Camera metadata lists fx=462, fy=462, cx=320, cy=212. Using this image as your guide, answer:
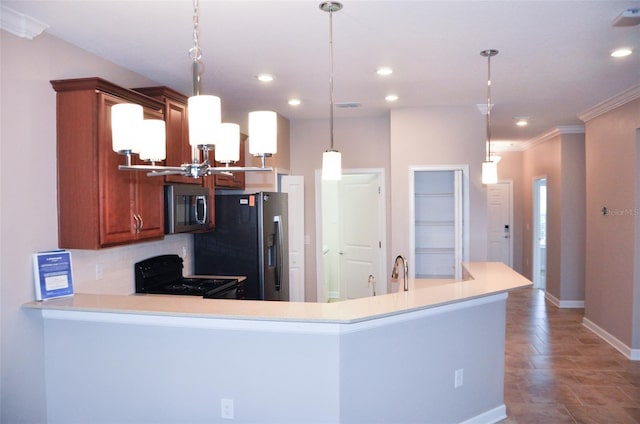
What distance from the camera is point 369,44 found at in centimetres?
315

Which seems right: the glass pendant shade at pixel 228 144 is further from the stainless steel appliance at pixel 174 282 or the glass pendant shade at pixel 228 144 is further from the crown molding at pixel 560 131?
the crown molding at pixel 560 131

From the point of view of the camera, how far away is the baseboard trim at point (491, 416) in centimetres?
315

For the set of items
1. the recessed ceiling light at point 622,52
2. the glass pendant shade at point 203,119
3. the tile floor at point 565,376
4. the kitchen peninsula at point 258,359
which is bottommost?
the tile floor at point 565,376

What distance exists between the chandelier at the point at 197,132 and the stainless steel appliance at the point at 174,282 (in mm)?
1741

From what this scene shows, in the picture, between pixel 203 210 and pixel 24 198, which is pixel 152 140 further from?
pixel 203 210

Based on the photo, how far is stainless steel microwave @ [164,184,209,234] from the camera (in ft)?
11.9

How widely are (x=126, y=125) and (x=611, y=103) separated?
16.4 ft

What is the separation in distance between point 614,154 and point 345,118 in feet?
10.0

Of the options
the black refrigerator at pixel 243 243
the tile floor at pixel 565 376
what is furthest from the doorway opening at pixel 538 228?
the black refrigerator at pixel 243 243

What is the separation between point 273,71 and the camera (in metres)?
3.78

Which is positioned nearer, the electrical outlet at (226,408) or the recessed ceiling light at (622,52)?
the electrical outlet at (226,408)

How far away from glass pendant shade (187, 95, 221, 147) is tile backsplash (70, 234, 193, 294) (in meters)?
1.72

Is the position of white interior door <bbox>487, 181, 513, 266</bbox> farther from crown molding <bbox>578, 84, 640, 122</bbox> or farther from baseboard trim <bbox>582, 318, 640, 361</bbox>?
crown molding <bbox>578, 84, 640, 122</bbox>

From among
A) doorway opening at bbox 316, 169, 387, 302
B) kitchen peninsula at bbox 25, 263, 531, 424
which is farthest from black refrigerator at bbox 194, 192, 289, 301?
kitchen peninsula at bbox 25, 263, 531, 424
